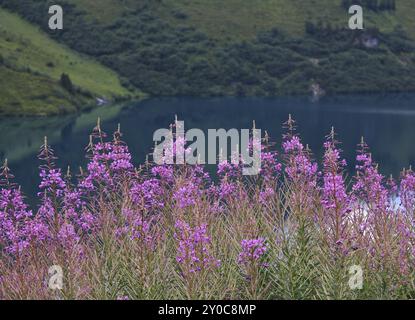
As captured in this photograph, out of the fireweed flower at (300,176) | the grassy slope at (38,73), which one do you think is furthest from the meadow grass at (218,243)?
the grassy slope at (38,73)

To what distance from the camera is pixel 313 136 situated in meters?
93.8

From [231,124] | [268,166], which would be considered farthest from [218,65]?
[268,166]

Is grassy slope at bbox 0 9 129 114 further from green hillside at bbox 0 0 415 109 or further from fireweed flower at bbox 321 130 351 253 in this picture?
fireweed flower at bbox 321 130 351 253

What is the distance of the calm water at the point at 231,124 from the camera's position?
7894cm

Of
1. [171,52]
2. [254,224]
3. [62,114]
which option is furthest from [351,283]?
[171,52]

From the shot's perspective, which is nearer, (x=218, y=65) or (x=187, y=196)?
(x=187, y=196)

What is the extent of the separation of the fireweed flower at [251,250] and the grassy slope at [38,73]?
401 ft

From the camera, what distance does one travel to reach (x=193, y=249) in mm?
9070

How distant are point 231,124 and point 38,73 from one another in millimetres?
51131

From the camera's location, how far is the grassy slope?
130m

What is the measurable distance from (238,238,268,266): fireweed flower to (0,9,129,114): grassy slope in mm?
122277

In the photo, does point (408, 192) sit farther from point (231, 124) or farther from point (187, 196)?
point (231, 124)

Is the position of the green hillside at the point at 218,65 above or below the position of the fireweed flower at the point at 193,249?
above

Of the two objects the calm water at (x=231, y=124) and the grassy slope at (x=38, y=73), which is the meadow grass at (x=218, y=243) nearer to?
the calm water at (x=231, y=124)
